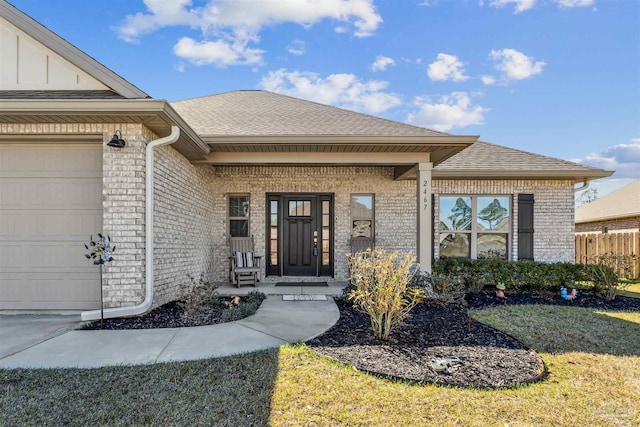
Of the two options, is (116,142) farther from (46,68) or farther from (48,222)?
(46,68)

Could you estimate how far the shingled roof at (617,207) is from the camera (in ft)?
40.5

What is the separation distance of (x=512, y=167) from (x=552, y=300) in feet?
10.4

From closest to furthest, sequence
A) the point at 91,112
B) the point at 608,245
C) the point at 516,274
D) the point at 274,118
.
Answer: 1. the point at 91,112
2. the point at 516,274
3. the point at 274,118
4. the point at 608,245

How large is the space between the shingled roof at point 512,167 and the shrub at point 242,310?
16.5 feet

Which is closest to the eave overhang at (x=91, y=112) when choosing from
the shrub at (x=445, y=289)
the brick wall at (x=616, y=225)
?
the shrub at (x=445, y=289)

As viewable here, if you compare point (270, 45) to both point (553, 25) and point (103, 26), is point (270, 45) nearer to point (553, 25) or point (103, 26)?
point (103, 26)

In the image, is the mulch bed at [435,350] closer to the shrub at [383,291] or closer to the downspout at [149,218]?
the shrub at [383,291]

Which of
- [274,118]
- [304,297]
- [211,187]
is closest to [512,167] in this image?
[274,118]

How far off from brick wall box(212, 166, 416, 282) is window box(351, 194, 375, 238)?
18cm

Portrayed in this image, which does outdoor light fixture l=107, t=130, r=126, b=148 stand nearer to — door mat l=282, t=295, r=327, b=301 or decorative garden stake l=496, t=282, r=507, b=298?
door mat l=282, t=295, r=327, b=301

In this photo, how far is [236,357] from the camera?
3371 millimetres

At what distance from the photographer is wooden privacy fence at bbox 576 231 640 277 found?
33.7ft

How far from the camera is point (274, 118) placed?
804cm

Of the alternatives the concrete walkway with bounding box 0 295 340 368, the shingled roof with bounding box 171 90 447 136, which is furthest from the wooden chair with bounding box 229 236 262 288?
the shingled roof with bounding box 171 90 447 136
